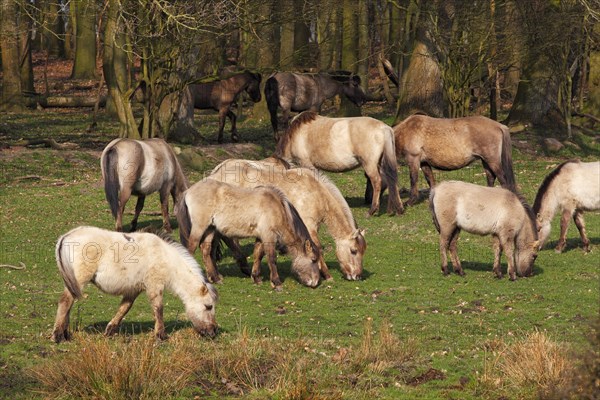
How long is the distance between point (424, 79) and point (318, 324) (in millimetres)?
16137

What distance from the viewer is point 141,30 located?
23.7 metres

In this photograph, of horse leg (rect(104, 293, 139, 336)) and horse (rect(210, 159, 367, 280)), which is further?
horse (rect(210, 159, 367, 280))

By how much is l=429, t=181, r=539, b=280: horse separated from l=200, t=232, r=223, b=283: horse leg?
3519 millimetres

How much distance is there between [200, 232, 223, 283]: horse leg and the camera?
1509 cm

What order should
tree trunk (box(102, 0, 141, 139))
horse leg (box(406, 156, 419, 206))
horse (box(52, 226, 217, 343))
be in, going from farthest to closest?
1. tree trunk (box(102, 0, 141, 139))
2. horse leg (box(406, 156, 419, 206))
3. horse (box(52, 226, 217, 343))

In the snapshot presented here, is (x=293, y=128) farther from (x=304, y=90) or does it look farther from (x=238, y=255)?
(x=304, y=90)

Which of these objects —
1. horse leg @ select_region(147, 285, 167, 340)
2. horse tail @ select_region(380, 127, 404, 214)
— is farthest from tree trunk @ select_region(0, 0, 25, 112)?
horse leg @ select_region(147, 285, 167, 340)

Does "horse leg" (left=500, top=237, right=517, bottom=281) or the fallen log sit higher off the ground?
"horse leg" (left=500, top=237, right=517, bottom=281)

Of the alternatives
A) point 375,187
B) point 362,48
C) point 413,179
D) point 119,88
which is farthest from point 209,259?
point 362,48

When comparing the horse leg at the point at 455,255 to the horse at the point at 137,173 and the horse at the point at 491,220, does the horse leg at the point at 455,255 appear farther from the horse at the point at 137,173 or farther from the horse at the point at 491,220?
the horse at the point at 137,173

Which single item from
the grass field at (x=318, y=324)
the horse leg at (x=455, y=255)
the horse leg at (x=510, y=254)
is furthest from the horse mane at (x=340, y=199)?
the horse leg at (x=510, y=254)

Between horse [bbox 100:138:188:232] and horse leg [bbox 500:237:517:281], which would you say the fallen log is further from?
horse leg [bbox 500:237:517:281]

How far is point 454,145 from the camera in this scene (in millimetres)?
21453

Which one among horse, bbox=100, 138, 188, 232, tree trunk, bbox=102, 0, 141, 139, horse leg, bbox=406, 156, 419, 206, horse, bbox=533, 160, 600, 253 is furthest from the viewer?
tree trunk, bbox=102, 0, 141, 139
